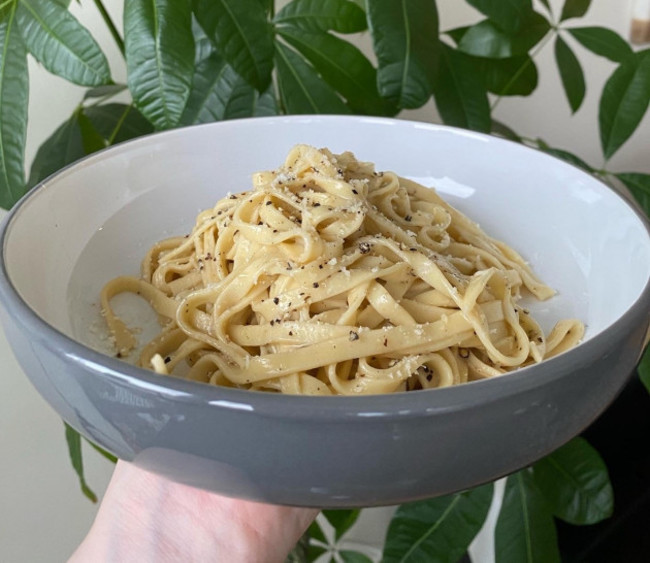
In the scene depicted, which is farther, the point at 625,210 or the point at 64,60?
the point at 64,60

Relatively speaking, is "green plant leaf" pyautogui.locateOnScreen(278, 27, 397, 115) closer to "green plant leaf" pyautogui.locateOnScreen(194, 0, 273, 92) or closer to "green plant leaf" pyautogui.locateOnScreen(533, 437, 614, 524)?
"green plant leaf" pyautogui.locateOnScreen(194, 0, 273, 92)

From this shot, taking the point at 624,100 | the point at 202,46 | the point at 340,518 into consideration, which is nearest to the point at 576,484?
the point at 340,518

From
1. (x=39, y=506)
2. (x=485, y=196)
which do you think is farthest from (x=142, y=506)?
(x=39, y=506)

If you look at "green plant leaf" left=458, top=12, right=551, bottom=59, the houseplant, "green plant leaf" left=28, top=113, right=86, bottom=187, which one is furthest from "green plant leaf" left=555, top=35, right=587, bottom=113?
"green plant leaf" left=28, top=113, right=86, bottom=187

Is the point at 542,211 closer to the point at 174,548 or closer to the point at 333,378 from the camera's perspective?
the point at 333,378

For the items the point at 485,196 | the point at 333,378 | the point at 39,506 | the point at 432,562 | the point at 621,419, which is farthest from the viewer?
the point at 621,419

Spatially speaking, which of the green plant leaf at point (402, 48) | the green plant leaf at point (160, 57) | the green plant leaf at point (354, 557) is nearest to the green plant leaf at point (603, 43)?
the green plant leaf at point (402, 48)

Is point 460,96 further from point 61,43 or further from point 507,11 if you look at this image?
point 61,43

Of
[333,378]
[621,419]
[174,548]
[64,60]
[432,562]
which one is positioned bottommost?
[621,419]
